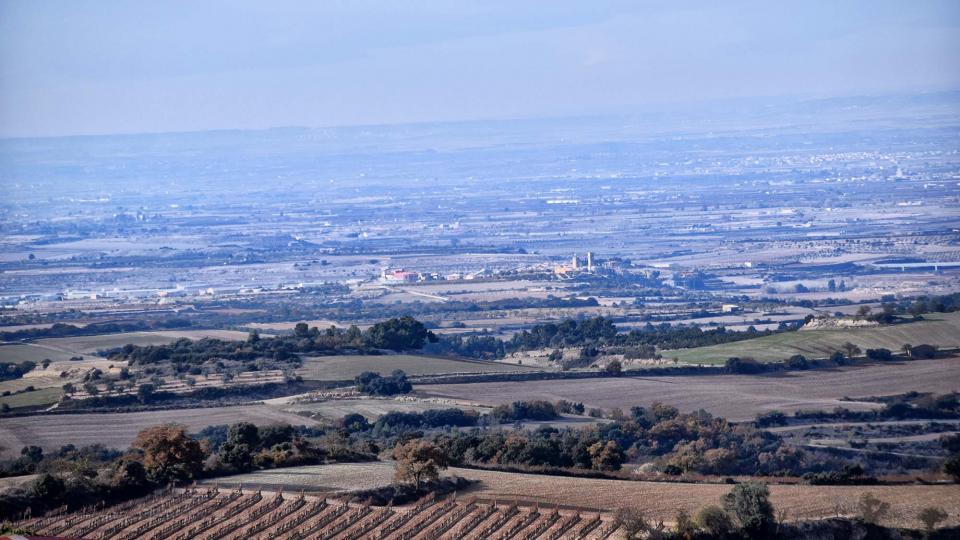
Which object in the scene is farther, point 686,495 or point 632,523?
point 686,495

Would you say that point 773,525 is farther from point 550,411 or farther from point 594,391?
point 594,391

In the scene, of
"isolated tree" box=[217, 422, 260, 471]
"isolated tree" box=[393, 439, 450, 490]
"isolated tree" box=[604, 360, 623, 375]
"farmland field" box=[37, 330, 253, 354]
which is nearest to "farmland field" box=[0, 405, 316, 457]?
"isolated tree" box=[217, 422, 260, 471]

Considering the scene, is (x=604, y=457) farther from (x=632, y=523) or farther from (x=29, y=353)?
(x=29, y=353)

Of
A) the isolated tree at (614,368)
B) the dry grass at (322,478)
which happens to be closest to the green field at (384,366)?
the isolated tree at (614,368)

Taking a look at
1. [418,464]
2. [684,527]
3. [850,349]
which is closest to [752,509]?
[684,527]

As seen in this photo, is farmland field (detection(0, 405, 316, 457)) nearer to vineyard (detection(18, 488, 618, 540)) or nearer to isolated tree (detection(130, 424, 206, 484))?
isolated tree (detection(130, 424, 206, 484))

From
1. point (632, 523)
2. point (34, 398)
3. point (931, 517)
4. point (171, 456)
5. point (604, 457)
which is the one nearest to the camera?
point (632, 523)

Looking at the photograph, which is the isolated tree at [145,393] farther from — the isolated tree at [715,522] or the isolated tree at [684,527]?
the isolated tree at [715,522]
